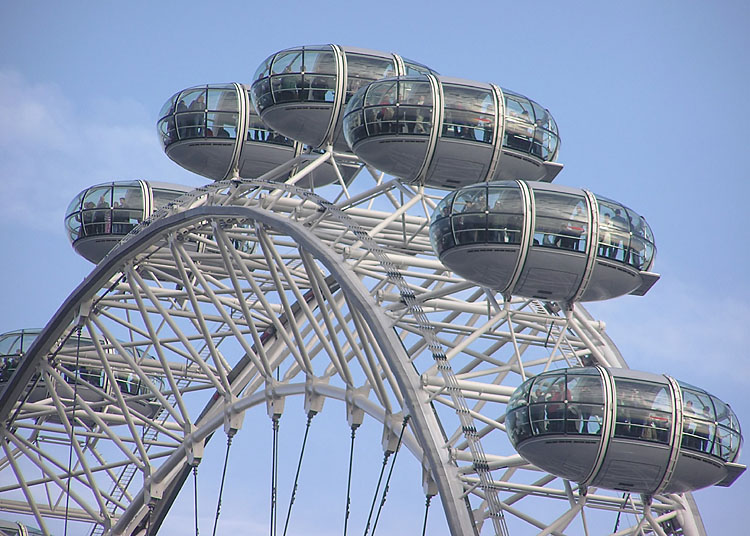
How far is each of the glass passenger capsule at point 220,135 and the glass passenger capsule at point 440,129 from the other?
27.7 ft

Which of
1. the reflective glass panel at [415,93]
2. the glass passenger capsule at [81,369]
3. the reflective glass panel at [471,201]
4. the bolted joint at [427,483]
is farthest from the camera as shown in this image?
the glass passenger capsule at [81,369]

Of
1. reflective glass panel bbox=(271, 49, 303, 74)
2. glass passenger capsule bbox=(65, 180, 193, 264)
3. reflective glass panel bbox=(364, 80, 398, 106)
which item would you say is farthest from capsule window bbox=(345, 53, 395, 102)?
glass passenger capsule bbox=(65, 180, 193, 264)

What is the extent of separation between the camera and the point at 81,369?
56.8 meters

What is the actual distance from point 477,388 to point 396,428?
2.50 metres

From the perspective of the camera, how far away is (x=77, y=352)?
169ft

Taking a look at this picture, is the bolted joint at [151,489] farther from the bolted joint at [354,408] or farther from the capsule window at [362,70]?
the capsule window at [362,70]

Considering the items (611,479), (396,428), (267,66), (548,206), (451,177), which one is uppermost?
(267,66)

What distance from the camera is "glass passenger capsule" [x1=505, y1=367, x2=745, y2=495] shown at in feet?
101

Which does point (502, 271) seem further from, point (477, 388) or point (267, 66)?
point (267, 66)

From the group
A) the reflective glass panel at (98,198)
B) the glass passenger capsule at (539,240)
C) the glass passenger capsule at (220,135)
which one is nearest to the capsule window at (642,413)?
the glass passenger capsule at (539,240)

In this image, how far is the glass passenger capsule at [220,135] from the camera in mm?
46406

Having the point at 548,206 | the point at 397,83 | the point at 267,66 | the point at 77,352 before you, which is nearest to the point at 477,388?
the point at 548,206

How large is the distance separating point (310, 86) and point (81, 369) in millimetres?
20050

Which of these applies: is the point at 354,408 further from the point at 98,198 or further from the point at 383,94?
the point at 98,198
